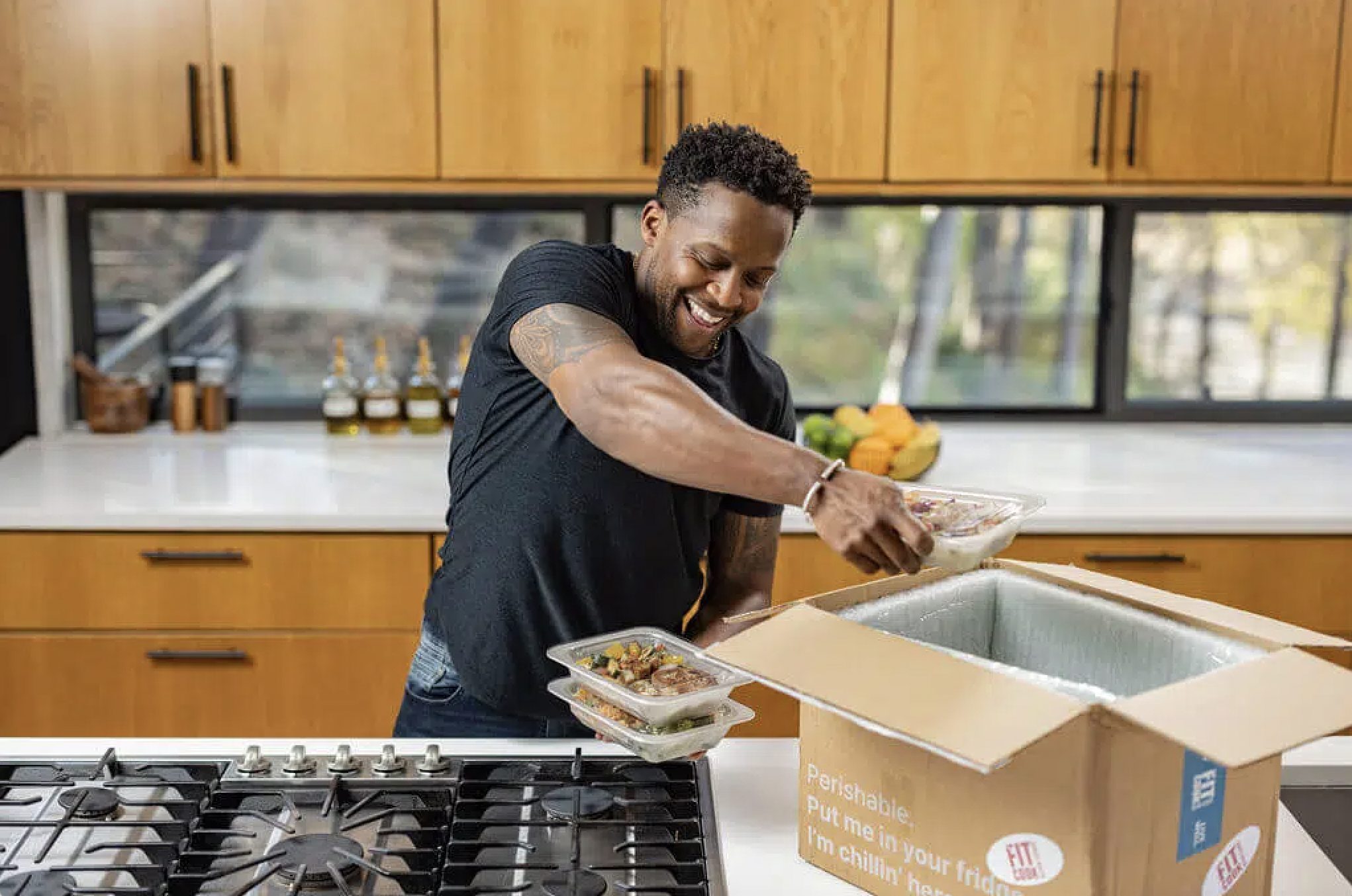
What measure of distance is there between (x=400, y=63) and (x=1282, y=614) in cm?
214

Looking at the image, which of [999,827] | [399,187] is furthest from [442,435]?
[999,827]

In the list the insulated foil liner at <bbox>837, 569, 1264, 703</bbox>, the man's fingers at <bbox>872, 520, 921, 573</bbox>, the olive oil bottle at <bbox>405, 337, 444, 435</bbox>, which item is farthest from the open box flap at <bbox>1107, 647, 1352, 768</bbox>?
the olive oil bottle at <bbox>405, 337, 444, 435</bbox>

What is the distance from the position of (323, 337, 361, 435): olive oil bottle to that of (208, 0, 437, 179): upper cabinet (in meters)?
0.50

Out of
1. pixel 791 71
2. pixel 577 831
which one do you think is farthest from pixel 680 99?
pixel 577 831

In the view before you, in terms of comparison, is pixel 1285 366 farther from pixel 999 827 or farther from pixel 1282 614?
pixel 999 827

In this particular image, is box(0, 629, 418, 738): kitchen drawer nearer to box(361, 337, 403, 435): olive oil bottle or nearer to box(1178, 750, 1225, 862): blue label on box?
box(361, 337, 403, 435): olive oil bottle

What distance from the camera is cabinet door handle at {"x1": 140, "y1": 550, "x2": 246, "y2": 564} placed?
2654 mm

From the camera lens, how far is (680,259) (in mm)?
1573

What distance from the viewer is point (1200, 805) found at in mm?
1123

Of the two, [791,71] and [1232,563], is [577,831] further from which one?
[791,71]

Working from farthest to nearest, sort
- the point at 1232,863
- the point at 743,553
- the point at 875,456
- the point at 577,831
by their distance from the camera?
the point at 875,456, the point at 743,553, the point at 577,831, the point at 1232,863

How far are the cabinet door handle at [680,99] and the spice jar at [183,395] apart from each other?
1.32 meters

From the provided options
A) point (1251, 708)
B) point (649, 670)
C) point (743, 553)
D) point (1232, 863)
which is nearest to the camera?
point (1251, 708)

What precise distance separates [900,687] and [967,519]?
0.85 ft
